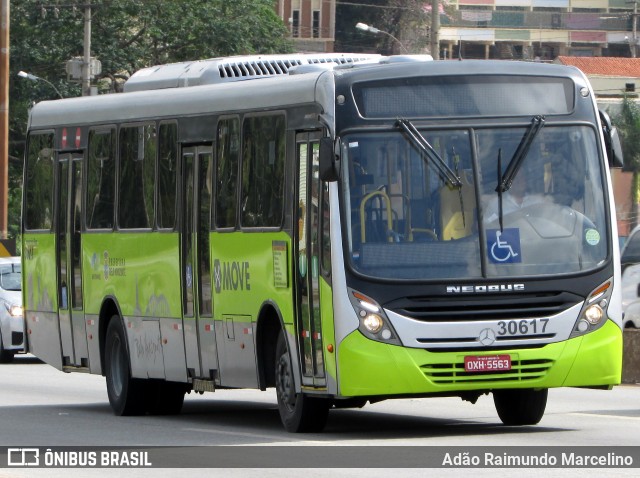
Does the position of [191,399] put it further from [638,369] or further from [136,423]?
[638,369]

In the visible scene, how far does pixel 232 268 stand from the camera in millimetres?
15836

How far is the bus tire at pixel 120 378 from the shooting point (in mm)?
18312

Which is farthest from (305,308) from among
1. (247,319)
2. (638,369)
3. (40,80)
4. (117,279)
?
(40,80)

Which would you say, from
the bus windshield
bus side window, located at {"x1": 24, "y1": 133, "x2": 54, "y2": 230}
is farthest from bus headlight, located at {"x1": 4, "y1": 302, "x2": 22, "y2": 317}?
the bus windshield

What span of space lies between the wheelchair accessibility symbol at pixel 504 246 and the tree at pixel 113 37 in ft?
187

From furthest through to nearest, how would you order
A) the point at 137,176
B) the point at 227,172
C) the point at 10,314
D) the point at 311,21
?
the point at 311,21 < the point at 10,314 < the point at 137,176 < the point at 227,172

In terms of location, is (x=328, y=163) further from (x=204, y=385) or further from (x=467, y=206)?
(x=204, y=385)

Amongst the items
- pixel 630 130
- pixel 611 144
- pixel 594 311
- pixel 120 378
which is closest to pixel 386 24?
pixel 630 130

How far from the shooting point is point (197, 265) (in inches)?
653

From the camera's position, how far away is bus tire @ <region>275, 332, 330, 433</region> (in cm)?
1452

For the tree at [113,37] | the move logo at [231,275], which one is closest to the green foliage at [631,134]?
the tree at [113,37]

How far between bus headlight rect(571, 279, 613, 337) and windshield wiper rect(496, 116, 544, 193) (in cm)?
101

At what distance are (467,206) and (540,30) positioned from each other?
137 metres

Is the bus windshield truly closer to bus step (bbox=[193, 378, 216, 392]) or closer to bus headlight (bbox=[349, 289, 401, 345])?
bus headlight (bbox=[349, 289, 401, 345])
